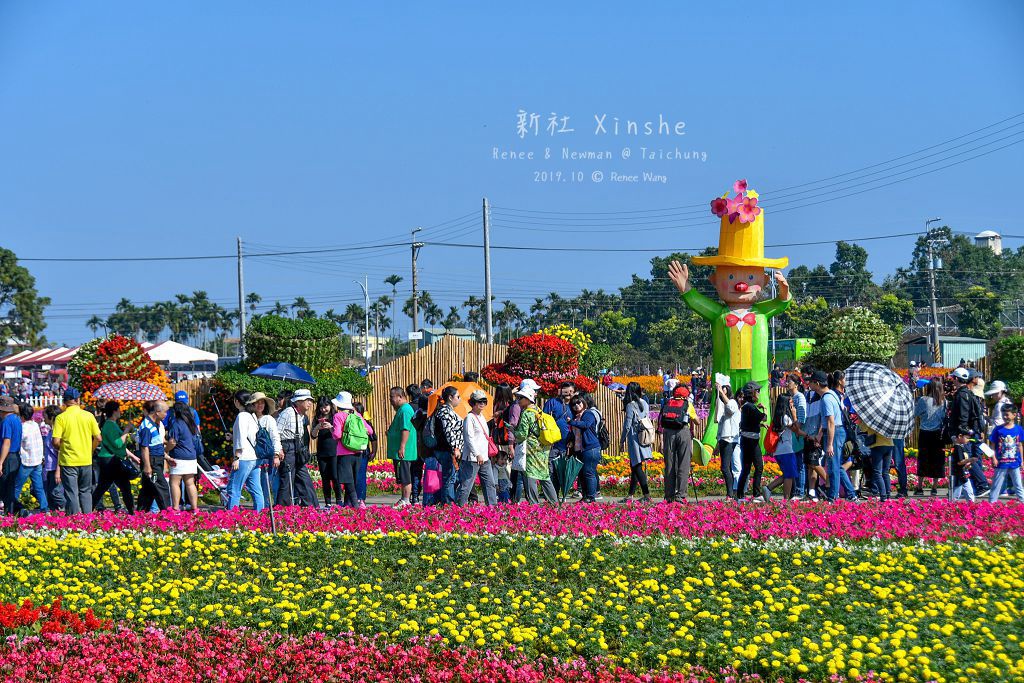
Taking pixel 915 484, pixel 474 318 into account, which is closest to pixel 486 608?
pixel 915 484

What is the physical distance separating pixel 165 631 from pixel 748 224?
15214 millimetres

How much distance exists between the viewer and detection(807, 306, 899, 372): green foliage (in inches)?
1297

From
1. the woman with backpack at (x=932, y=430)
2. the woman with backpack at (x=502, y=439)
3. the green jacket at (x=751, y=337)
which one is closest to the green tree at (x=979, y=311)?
the green jacket at (x=751, y=337)

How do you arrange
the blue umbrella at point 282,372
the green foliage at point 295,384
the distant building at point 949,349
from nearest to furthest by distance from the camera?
1. the blue umbrella at point 282,372
2. the green foliage at point 295,384
3. the distant building at point 949,349

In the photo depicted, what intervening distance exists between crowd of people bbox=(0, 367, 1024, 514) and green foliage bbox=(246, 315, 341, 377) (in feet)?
21.7

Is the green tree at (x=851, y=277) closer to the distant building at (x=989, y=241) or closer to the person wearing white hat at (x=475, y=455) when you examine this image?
the distant building at (x=989, y=241)

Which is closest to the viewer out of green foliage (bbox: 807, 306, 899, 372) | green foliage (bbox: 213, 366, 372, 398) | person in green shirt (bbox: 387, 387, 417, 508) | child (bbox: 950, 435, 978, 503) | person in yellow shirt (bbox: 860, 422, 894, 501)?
child (bbox: 950, 435, 978, 503)

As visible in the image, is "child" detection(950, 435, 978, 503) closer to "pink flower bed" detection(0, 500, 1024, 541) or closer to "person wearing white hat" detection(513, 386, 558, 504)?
"pink flower bed" detection(0, 500, 1024, 541)

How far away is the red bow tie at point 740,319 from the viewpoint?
811 inches

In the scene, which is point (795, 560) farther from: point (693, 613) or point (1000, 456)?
point (1000, 456)

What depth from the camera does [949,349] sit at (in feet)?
205

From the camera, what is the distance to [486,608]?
855cm

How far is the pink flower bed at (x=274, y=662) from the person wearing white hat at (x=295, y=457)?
19.9 ft

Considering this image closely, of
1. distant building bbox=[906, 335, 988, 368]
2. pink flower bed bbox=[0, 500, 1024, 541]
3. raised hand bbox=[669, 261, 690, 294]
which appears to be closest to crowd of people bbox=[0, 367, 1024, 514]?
pink flower bed bbox=[0, 500, 1024, 541]
